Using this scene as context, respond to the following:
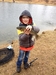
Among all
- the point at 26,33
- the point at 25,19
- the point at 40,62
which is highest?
the point at 25,19

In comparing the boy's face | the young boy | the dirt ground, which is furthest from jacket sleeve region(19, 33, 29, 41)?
the dirt ground

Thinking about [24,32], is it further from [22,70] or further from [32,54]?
[32,54]

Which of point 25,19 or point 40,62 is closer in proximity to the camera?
point 25,19

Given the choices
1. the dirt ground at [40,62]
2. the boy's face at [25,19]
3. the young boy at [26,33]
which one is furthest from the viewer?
the dirt ground at [40,62]

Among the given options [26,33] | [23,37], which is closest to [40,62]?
[23,37]

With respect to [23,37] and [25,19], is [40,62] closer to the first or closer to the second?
[23,37]

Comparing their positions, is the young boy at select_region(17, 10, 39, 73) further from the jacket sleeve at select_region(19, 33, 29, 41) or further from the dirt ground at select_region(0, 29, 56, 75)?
the dirt ground at select_region(0, 29, 56, 75)

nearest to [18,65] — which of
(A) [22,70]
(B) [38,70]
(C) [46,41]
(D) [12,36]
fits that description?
(A) [22,70]

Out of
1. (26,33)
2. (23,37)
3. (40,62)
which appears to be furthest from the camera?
(40,62)

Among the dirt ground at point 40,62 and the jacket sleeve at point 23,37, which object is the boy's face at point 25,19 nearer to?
the jacket sleeve at point 23,37

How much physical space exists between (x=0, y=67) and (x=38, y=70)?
3.68ft

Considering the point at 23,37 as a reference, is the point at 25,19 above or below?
above

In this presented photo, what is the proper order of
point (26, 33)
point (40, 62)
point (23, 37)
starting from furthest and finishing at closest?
point (40, 62), point (23, 37), point (26, 33)

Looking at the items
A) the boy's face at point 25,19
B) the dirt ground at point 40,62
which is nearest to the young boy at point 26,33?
the boy's face at point 25,19
